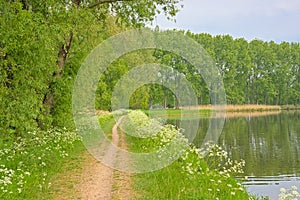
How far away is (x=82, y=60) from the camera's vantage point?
20375 millimetres

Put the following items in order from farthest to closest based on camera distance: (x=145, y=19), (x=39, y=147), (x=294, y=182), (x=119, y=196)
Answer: (x=145, y=19)
(x=294, y=182)
(x=39, y=147)
(x=119, y=196)

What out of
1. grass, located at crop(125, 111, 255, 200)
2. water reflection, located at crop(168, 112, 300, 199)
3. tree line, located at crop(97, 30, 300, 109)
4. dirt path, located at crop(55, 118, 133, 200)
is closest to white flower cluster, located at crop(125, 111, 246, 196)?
grass, located at crop(125, 111, 255, 200)

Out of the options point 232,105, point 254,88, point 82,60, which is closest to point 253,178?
point 82,60

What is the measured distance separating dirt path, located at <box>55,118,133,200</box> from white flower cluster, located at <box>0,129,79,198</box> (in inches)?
32.9

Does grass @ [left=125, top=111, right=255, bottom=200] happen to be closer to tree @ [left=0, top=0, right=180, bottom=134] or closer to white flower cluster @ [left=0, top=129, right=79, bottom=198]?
white flower cluster @ [left=0, top=129, right=79, bottom=198]

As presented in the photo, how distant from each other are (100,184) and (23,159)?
235 centimetres

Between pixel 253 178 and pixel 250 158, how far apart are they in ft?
13.8

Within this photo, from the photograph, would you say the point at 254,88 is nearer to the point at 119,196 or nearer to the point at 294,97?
the point at 294,97

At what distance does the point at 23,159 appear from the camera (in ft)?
34.7

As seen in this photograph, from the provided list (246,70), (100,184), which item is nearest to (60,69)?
(100,184)

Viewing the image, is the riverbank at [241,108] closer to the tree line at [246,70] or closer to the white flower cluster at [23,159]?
the tree line at [246,70]

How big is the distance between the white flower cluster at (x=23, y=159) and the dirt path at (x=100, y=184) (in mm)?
836

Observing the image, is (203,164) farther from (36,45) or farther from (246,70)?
(246,70)

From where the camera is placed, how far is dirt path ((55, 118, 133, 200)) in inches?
337
